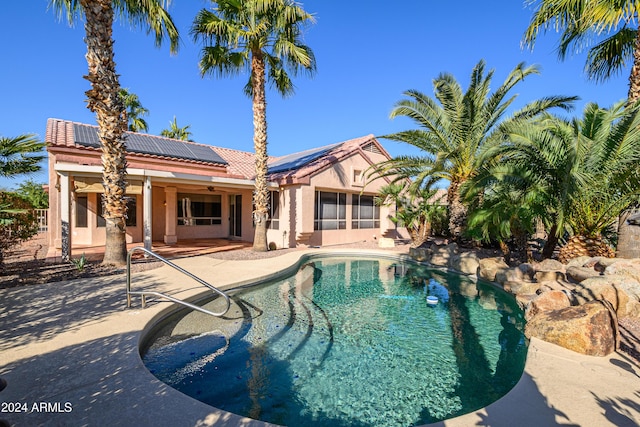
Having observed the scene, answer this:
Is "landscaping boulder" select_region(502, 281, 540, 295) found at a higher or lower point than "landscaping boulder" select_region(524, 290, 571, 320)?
lower

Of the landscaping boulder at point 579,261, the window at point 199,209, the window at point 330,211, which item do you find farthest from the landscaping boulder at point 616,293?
the window at point 199,209

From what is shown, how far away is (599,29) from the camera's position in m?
9.43

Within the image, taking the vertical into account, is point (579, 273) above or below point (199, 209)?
below

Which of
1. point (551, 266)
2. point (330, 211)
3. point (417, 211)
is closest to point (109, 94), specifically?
point (330, 211)

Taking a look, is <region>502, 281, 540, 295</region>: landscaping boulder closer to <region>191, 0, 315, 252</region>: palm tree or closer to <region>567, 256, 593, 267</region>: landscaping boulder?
<region>567, 256, 593, 267</region>: landscaping boulder

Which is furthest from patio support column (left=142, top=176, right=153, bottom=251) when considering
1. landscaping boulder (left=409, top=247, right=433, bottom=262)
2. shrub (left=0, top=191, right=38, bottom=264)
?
landscaping boulder (left=409, top=247, right=433, bottom=262)

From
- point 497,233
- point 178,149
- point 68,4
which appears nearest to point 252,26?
point 68,4

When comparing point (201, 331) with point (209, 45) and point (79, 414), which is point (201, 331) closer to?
point (79, 414)

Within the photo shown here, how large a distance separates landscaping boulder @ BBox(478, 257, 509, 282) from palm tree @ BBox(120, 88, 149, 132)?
31.8 m

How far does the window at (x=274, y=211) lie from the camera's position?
1683 centimetres

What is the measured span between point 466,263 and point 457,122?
593 cm

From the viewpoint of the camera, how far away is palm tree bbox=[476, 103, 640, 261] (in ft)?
26.4

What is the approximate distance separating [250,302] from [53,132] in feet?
50.7

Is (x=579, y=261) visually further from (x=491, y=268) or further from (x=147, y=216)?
(x=147, y=216)
